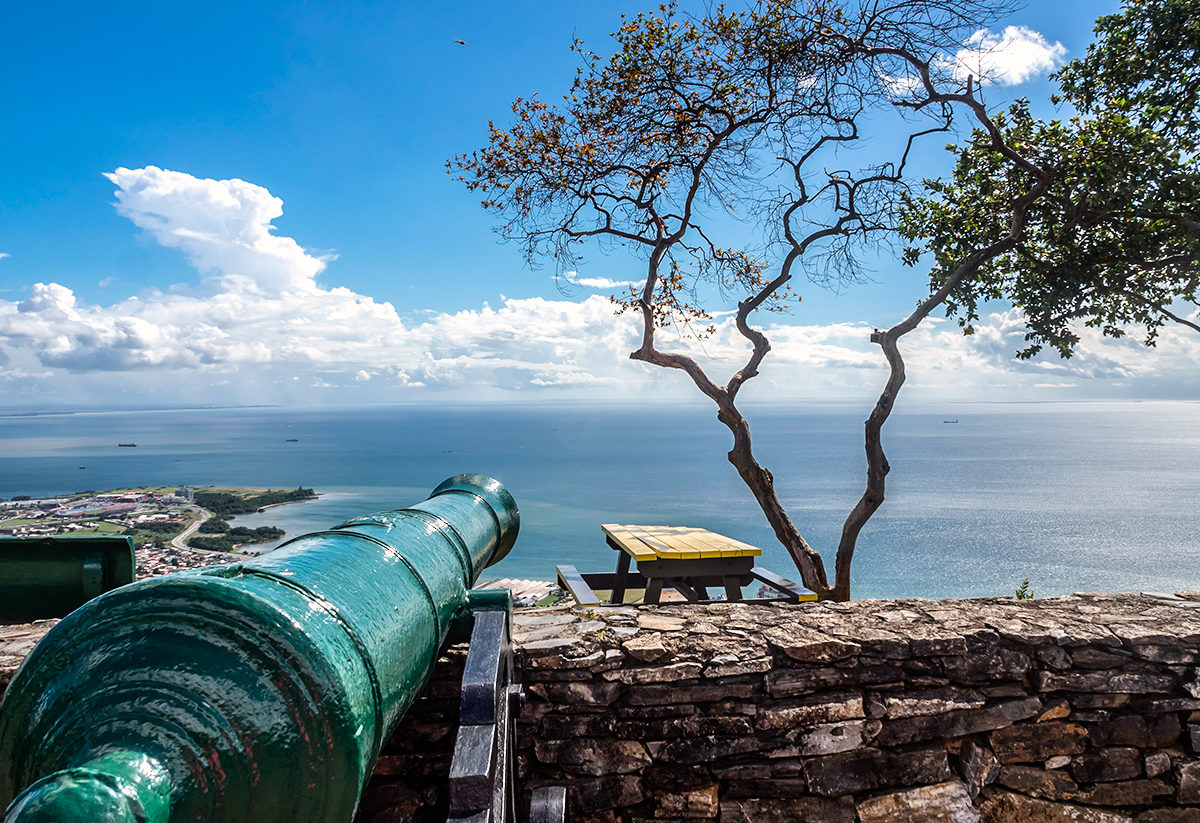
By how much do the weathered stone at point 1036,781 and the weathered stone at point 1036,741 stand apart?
0.14 ft

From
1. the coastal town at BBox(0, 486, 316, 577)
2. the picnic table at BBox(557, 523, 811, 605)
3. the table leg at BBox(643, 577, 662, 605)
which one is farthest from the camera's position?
the coastal town at BBox(0, 486, 316, 577)

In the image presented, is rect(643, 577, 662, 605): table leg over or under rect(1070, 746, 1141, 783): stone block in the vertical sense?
over

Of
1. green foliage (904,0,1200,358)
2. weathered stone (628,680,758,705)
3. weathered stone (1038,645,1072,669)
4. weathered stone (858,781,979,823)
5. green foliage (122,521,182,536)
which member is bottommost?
green foliage (122,521,182,536)

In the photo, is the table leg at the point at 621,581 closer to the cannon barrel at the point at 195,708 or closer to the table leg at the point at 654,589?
the table leg at the point at 654,589

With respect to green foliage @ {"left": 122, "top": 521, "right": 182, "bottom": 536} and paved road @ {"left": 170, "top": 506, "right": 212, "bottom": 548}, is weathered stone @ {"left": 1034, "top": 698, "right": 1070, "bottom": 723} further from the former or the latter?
green foliage @ {"left": 122, "top": 521, "right": 182, "bottom": 536}

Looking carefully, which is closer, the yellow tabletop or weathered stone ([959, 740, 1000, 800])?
weathered stone ([959, 740, 1000, 800])

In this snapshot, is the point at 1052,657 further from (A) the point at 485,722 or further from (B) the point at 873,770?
(A) the point at 485,722

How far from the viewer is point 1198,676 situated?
3.17 meters

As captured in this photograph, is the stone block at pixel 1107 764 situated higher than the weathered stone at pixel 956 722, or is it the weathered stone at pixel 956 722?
the weathered stone at pixel 956 722

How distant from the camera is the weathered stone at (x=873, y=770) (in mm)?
3014

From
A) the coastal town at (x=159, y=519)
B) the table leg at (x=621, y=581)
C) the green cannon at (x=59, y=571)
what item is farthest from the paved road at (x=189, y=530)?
the green cannon at (x=59, y=571)

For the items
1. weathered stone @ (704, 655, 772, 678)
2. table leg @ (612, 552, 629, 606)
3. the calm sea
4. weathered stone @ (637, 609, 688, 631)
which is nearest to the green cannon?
weathered stone @ (637, 609, 688, 631)

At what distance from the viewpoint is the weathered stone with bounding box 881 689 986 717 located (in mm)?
3055

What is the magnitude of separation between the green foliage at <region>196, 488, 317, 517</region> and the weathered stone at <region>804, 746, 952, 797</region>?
59095mm
